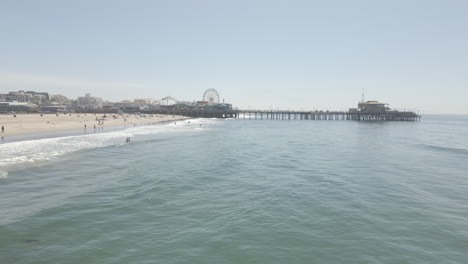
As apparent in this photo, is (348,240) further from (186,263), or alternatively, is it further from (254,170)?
(254,170)

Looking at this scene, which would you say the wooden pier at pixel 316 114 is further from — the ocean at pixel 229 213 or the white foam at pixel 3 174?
the white foam at pixel 3 174

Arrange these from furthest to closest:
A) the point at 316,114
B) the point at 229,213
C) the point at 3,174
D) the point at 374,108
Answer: the point at 316,114 → the point at 374,108 → the point at 3,174 → the point at 229,213

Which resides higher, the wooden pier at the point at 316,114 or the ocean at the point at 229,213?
the wooden pier at the point at 316,114

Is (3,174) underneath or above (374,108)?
underneath

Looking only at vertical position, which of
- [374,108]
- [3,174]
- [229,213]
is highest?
[374,108]

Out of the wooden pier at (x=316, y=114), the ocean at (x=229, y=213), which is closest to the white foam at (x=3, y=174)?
the ocean at (x=229, y=213)

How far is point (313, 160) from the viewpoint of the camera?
77.7ft

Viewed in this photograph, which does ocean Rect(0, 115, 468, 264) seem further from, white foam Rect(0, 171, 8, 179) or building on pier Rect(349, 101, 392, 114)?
building on pier Rect(349, 101, 392, 114)

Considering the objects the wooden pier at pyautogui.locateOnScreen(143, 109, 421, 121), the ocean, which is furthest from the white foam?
the wooden pier at pyautogui.locateOnScreen(143, 109, 421, 121)

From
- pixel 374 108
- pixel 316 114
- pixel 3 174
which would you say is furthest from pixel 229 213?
pixel 316 114

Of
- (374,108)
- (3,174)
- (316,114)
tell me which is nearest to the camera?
(3,174)

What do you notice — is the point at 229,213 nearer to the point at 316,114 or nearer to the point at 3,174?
the point at 3,174

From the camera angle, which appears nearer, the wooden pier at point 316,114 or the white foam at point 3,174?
the white foam at point 3,174

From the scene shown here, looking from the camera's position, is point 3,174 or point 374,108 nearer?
point 3,174
